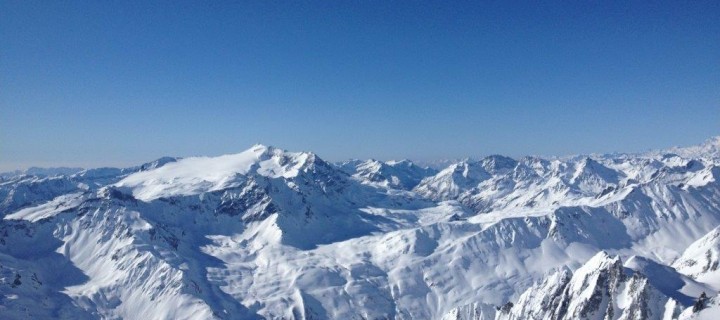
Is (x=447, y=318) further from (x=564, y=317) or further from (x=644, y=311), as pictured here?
(x=644, y=311)

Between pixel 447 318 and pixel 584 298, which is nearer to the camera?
pixel 584 298

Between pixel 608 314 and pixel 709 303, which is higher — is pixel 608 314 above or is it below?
below

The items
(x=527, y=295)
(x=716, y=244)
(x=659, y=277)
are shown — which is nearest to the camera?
(x=659, y=277)

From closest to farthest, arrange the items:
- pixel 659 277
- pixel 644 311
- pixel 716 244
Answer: pixel 644 311 → pixel 659 277 → pixel 716 244

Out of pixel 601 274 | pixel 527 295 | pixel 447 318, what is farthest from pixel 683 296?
pixel 447 318

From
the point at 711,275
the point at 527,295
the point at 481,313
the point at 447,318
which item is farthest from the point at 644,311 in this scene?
the point at 447,318

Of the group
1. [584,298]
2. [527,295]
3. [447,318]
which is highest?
[584,298]

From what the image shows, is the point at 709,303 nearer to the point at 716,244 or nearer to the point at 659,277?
the point at 659,277

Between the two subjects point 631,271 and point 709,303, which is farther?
point 631,271

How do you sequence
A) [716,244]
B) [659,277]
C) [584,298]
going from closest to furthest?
[584,298], [659,277], [716,244]
